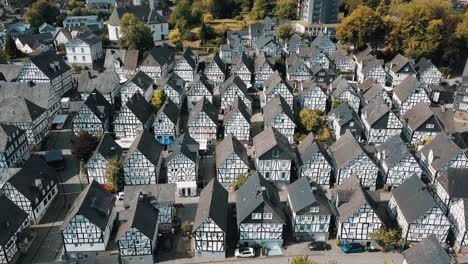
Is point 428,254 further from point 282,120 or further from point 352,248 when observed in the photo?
point 282,120

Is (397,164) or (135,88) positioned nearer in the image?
(397,164)

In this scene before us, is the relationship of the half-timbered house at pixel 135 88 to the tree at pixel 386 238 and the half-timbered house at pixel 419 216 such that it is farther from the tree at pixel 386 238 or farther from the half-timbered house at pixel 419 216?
the half-timbered house at pixel 419 216

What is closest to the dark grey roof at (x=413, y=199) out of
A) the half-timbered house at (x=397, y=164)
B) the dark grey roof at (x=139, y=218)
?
the half-timbered house at (x=397, y=164)

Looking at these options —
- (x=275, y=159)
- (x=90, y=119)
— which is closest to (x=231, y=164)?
(x=275, y=159)

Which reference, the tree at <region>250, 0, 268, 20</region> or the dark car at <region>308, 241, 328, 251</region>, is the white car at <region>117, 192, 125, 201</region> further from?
the tree at <region>250, 0, 268, 20</region>

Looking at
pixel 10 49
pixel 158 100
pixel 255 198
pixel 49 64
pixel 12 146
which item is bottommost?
pixel 255 198

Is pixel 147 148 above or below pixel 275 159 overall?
above

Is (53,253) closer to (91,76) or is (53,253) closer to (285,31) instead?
(91,76)
